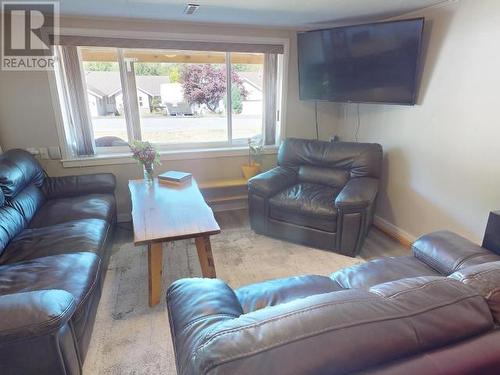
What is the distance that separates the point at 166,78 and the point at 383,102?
7.38ft

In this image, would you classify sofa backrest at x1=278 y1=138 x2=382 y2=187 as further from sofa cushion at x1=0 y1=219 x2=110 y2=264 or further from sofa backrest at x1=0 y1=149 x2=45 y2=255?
sofa backrest at x1=0 y1=149 x2=45 y2=255

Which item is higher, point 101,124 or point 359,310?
point 101,124

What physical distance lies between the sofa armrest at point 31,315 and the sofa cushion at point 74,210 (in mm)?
1186

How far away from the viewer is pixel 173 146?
3508 millimetres

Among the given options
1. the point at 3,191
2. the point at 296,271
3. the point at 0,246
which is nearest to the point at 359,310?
the point at 296,271

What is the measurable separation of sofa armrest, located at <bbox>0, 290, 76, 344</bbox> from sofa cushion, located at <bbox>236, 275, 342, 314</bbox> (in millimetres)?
780

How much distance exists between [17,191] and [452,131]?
347 centimetres

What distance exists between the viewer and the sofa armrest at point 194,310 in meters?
0.99

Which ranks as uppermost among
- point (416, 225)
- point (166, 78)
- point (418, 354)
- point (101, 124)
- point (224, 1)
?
point (224, 1)

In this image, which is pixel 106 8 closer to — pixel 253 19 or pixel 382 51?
pixel 253 19

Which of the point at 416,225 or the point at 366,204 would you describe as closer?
the point at 366,204

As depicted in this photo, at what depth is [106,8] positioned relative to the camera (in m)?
2.51

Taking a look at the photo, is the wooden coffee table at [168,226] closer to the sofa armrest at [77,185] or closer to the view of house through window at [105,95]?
the sofa armrest at [77,185]

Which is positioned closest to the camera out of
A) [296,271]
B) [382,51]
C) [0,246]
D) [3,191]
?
[0,246]
